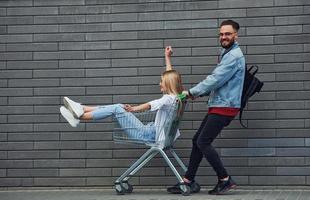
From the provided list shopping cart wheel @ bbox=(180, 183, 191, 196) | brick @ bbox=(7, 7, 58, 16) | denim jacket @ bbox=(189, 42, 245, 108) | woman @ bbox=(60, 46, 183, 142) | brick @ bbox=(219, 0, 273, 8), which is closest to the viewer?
denim jacket @ bbox=(189, 42, 245, 108)

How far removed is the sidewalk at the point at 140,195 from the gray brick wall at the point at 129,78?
0.13 m

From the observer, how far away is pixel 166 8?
816 cm

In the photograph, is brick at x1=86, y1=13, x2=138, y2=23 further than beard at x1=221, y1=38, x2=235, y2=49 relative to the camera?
Yes

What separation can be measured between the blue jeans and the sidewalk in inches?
27.9

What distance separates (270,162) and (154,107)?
1630 millimetres

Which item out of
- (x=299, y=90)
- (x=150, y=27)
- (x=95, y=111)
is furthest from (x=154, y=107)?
(x=299, y=90)

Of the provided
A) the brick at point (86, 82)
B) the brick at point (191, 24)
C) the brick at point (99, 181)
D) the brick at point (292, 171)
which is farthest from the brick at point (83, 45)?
the brick at point (292, 171)

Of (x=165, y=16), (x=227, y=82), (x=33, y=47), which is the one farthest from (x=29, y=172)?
(x=227, y=82)

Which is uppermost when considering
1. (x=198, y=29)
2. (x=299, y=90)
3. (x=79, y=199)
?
(x=198, y=29)

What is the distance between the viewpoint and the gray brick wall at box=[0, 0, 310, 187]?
7.90m

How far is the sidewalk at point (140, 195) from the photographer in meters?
7.43

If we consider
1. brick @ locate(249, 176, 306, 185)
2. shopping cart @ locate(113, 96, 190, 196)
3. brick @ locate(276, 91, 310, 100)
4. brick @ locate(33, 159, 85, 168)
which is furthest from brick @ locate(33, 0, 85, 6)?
brick @ locate(249, 176, 306, 185)

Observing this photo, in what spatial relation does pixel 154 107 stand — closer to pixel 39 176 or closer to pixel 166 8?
pixel 166 8

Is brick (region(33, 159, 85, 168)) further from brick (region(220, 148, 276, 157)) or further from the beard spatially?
the beard
